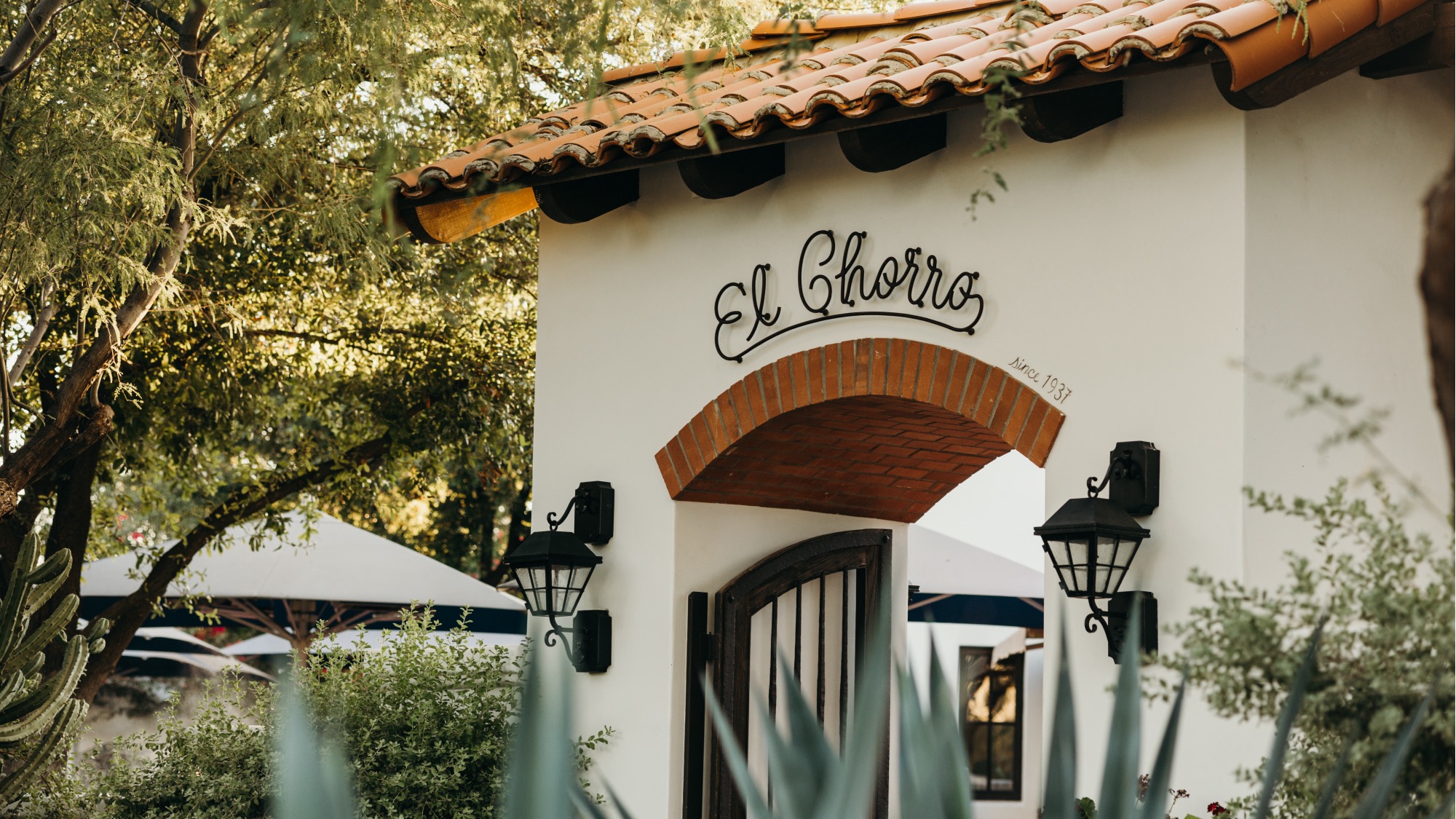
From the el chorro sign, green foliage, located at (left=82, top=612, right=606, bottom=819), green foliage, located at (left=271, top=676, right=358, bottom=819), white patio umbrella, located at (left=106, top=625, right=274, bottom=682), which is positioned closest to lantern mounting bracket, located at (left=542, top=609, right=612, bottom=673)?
green foliage, located at (left=82, top=612, right=606, bottom=819)

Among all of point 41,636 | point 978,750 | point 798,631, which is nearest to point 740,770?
point 798,631

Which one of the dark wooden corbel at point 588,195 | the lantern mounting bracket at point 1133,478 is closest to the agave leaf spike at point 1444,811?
the lantern mounting bracket at point 1133,478

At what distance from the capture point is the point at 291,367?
30.4 ft

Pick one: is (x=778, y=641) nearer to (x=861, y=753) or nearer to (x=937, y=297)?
(x=937, y=297)

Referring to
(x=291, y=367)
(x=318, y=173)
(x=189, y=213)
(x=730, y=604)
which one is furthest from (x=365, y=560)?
(x=730, y=604)

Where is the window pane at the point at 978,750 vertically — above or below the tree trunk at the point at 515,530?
below

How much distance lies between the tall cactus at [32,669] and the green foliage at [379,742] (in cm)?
45

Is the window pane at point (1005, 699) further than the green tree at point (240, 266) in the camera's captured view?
Yes

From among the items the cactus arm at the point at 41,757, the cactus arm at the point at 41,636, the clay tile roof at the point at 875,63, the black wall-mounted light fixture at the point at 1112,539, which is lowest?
the cactus arm at the point at 41,757

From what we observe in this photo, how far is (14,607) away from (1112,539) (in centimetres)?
472

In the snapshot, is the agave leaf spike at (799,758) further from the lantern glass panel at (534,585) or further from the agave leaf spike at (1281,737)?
the lantern glass panel at (534,585)

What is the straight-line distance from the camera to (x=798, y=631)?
6281mm

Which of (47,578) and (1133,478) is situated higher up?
(1133,478)

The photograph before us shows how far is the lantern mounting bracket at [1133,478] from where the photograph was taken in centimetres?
444
